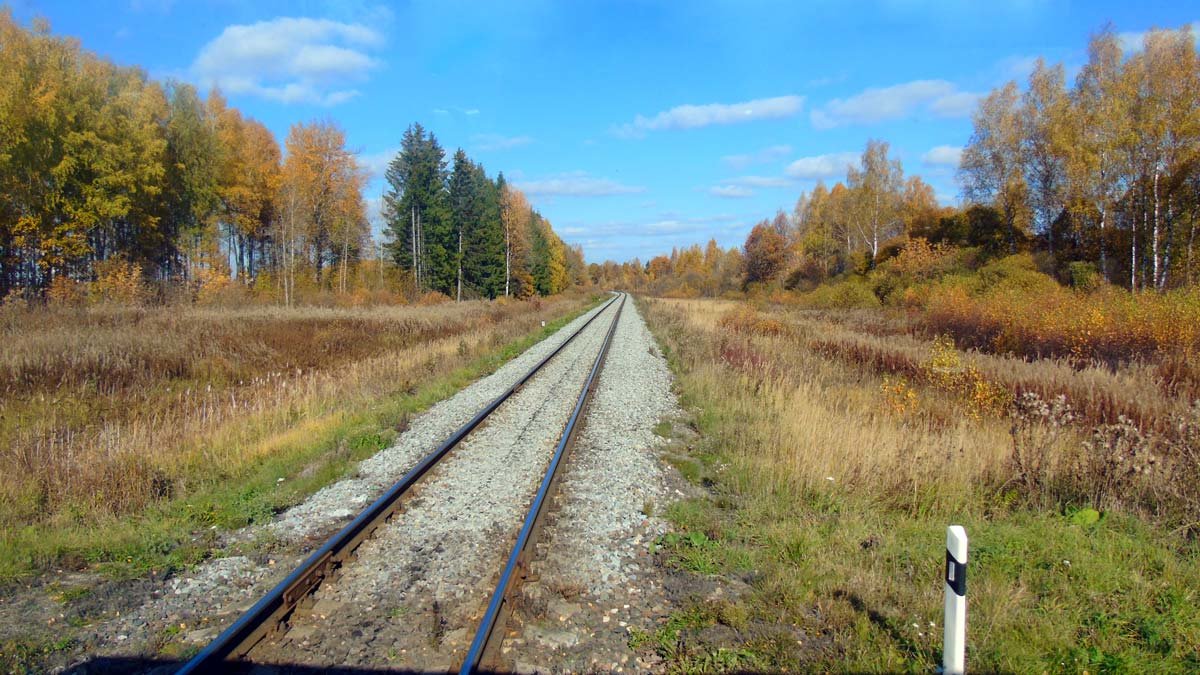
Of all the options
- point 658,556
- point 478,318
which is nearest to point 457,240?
point 478,318

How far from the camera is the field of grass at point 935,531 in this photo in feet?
12.5

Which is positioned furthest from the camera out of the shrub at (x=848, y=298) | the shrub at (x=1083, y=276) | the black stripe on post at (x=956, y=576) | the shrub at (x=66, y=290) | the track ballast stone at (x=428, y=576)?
the shrub at (x=848, y=298)

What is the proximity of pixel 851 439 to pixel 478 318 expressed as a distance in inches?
995

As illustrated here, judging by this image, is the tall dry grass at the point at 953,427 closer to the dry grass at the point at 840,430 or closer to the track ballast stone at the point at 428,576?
the dry grass at the point at 840,430

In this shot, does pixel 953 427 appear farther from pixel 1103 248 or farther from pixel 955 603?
pixel 1103 248

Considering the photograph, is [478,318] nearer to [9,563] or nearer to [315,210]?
[315,210]

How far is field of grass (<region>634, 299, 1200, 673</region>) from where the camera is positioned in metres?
3.79

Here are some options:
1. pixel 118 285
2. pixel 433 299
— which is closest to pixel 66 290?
pixel 118 285

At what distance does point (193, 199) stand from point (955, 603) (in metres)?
43.0

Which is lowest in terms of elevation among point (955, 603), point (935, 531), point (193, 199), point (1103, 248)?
point (935, 531)

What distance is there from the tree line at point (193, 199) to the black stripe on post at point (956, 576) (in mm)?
31154

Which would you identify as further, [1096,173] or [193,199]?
[193,199]

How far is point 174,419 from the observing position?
959cm

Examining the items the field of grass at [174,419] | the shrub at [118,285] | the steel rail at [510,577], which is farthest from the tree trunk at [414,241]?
the steel rail at [510,577]
